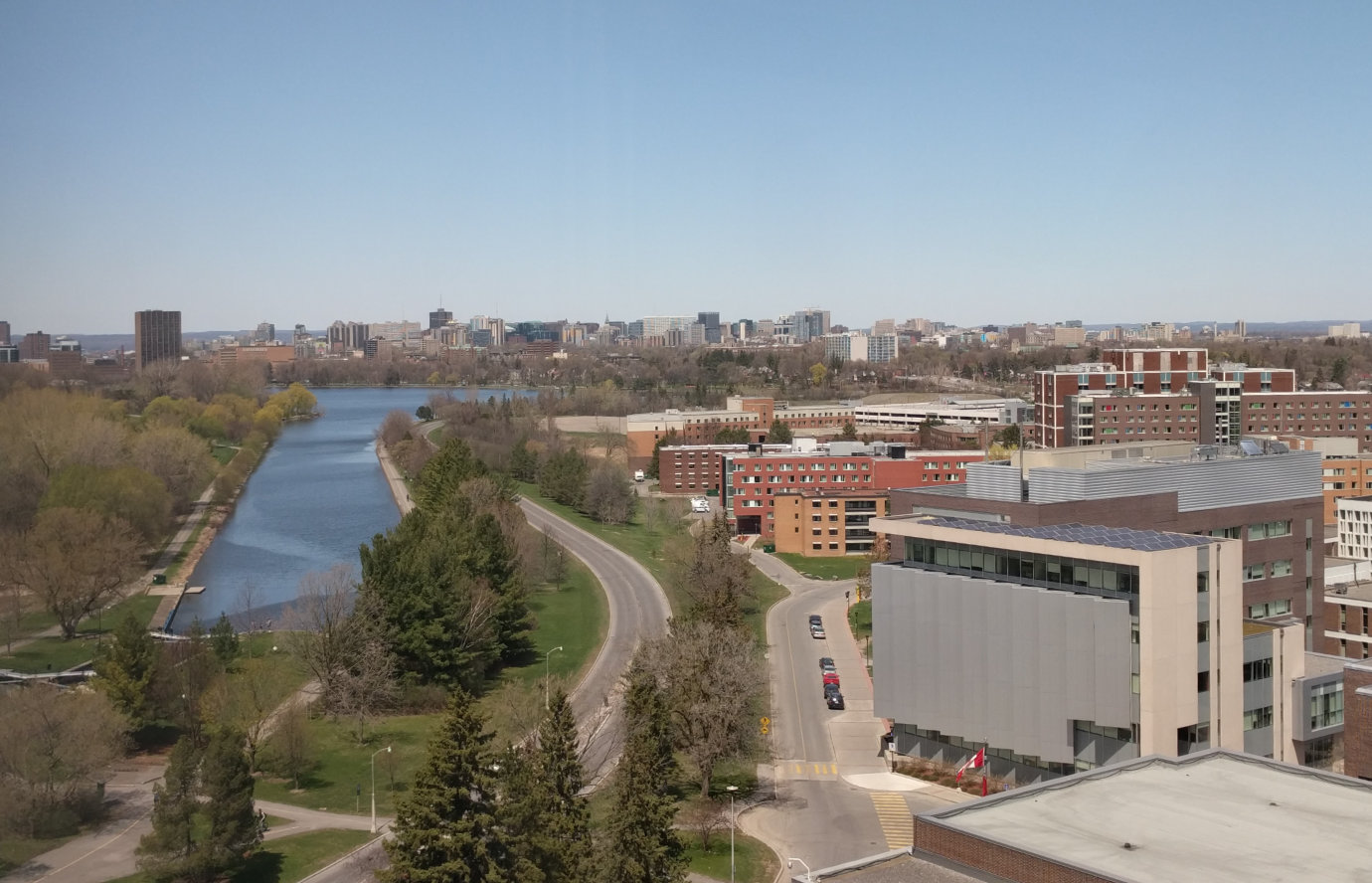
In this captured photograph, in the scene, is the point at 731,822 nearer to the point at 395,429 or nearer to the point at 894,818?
the point at 894,818

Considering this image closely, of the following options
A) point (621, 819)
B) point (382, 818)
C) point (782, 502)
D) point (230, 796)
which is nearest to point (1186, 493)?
point (621, 819)

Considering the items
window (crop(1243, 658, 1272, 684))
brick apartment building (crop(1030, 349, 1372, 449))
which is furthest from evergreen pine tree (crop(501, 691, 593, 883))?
brick apartment building (crop(1030, 349, 1372, 449))

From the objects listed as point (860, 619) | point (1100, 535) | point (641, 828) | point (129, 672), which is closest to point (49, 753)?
point (129, 672)

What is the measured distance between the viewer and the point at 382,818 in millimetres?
10852

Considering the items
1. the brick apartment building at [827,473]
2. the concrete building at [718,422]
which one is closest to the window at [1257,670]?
the brick apartment building at [827,473]

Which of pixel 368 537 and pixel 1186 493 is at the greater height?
pixel 1186 493

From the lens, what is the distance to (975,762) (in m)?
11.2

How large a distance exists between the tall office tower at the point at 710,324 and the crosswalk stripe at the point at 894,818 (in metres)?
149

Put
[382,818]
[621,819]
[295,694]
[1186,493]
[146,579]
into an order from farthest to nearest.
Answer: [146,579], [295,694], [1186,493], [382,818], [621,819]

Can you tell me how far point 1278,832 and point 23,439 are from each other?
74.7 feet

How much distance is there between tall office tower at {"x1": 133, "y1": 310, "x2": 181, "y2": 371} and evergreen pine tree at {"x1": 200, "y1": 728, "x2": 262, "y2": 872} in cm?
2490

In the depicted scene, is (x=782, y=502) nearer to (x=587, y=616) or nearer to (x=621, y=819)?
(x=587, y=616)

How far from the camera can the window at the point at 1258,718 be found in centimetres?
1086

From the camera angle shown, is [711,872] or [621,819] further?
[711,872]
